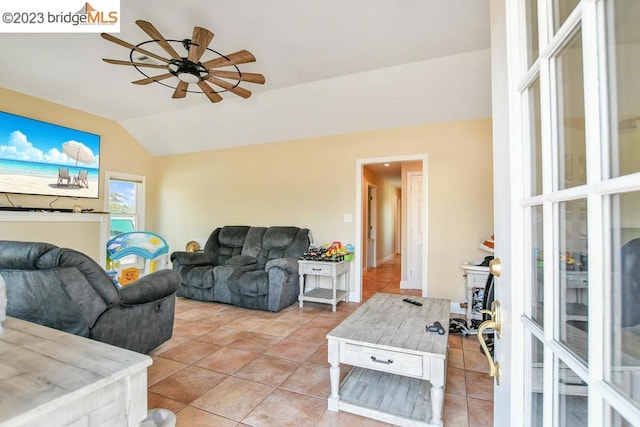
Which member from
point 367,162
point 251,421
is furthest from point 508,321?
point 367,162

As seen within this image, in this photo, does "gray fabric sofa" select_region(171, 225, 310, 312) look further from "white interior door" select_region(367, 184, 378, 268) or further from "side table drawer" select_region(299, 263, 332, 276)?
"white interior door" select_region(367, 184, 378, 268)

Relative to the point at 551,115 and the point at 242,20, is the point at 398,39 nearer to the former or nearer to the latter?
the point at 242,20

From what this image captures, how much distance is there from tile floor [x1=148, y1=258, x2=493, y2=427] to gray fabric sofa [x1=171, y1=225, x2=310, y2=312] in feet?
1.10

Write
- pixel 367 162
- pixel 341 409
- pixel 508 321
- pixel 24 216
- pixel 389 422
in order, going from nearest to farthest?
1. pixel 508 321
2. pixel 389 422
3. pixel 341 409
4. pixel 24 216
5. pixel 367 162

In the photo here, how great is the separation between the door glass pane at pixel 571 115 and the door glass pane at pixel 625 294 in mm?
89

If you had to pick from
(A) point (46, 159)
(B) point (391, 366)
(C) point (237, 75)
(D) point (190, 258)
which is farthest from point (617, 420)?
(A) point (46, 159)

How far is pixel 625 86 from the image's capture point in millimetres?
419

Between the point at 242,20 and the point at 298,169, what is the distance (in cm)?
246

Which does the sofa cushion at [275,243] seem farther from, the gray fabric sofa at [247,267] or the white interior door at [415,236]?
the white interior door at [415,236]

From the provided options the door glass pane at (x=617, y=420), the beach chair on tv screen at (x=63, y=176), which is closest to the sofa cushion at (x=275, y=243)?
the beach chair on tv screen at (x=63, y=176)

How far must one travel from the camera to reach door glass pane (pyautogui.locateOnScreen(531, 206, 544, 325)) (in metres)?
0.63

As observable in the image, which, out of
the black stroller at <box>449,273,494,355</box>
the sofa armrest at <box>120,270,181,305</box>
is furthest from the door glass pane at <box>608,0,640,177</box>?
the black stroller at <box>449,273,494,355</box>

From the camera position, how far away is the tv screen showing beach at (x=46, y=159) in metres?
4.11

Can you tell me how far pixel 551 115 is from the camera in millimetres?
609
